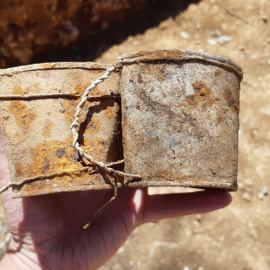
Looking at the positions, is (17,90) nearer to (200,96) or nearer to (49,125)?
(49,125)

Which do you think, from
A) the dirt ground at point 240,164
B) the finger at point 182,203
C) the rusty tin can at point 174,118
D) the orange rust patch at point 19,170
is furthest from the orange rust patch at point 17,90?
the dirt ground at point 240,164

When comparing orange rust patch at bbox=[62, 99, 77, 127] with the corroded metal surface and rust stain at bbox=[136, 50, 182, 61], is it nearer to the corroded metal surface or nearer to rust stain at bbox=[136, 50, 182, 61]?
the corroded metal surface

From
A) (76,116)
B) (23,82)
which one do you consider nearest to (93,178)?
(76,116)

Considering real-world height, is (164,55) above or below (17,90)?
above

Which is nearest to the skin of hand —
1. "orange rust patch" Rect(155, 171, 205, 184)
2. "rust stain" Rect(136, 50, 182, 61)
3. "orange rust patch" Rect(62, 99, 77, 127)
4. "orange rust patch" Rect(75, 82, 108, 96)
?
"orange rust patch" Rect(155, 171, 205, 184)

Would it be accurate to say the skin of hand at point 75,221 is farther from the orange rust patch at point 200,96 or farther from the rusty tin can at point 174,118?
the orange rust patch at point 200,96

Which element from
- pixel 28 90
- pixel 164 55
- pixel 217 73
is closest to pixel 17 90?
pixel 28 90
